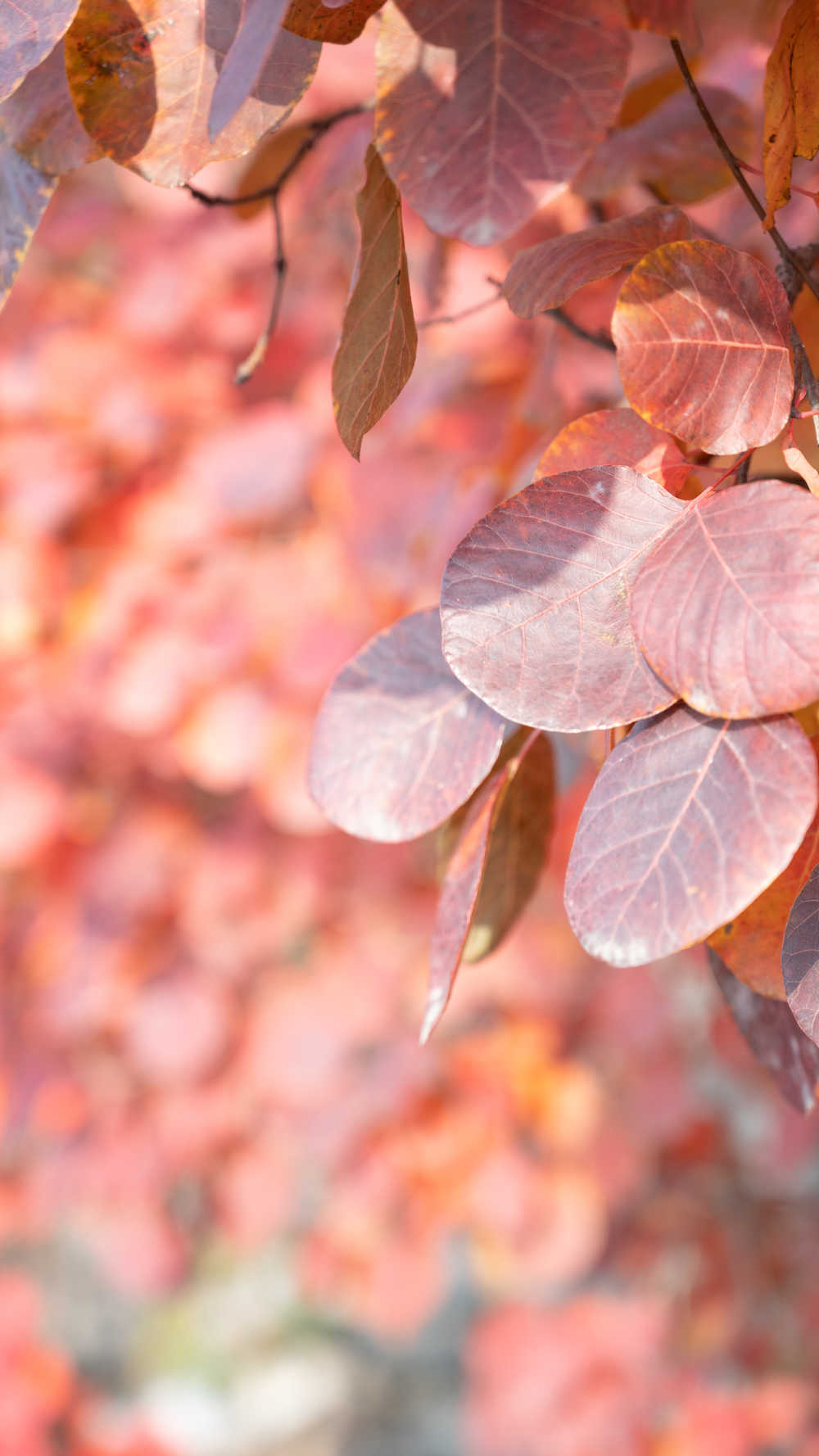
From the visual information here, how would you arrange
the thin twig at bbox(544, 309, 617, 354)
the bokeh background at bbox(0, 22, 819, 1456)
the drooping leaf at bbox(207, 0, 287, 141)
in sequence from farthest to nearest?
1. the bokeh background at bbox(0, 22, 819, 1456)
2. the thin twig at bbox(544, 309, 617, 354)
3. the drooping leaf at bbox(207, 0, 287, 141)

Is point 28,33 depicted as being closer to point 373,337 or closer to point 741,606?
point 373,337

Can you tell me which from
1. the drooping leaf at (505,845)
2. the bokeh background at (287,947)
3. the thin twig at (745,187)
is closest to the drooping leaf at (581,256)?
the thin twig at (745,187)

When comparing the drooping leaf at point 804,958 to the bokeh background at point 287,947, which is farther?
the bokeh background at point 287,947

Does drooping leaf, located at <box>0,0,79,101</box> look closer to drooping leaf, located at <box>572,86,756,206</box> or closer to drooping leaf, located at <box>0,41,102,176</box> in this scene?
drooping leaf, located at <box>0,41,102,176</box>

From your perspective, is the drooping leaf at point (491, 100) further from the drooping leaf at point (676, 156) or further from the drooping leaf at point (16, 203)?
the drooping leaf at point (676, 156)

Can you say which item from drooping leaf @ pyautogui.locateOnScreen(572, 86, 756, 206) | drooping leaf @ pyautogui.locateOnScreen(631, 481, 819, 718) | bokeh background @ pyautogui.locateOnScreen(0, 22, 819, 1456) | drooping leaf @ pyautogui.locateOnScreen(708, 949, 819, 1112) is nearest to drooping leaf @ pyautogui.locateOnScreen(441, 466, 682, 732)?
drooping leaf @ pyautogui.locateOnScreen(631, 481, 819, 718)

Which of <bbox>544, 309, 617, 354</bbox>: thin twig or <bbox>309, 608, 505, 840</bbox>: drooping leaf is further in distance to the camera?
<bbox>544, 309, 617, 354</bbox>: thin twig
